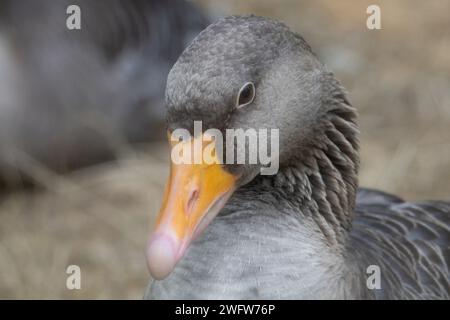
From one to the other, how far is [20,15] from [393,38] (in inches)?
133

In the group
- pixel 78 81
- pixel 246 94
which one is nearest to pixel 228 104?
pixel 246 94

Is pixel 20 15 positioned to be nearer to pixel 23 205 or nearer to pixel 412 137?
pixel 23 205

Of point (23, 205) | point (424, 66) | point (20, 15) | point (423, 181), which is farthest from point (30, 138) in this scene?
point (424, 66)

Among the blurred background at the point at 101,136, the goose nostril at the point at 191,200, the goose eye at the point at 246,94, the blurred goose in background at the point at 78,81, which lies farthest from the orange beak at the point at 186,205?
the blurred goose in background at the point at 78,81

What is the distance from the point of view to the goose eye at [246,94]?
345cm

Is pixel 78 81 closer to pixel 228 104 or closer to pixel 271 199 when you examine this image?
pixel 271 199

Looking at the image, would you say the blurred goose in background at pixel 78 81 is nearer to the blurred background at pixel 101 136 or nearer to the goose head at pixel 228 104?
the blurred background at pixel 101 136

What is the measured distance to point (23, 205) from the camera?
6871mm

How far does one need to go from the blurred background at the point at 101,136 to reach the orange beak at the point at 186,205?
2.76 meters

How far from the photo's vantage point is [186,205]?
3389 millimetres

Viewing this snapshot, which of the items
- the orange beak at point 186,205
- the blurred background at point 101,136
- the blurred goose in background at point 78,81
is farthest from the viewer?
the blurred goose in background at point 78,81

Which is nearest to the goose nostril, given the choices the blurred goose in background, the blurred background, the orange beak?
the orange beak

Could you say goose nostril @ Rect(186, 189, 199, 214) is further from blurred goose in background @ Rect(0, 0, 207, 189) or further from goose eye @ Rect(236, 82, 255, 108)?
blurred goose in background @ Rect(0, 0, 207, 189)

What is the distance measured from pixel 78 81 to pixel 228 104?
3842 mm
